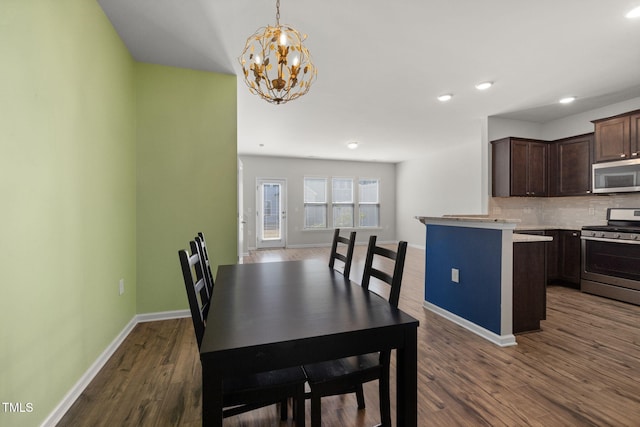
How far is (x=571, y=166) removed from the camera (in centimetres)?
448

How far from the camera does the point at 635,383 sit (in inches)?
76.3

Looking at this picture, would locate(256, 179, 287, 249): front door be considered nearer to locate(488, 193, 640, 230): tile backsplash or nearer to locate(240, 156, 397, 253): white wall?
locate(240, 156, 397, 253): white wall

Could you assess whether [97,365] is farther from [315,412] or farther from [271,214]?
[271,214]

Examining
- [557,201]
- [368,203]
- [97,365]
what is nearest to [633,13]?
[557,201]

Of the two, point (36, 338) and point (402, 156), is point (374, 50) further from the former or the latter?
point (402, 156)

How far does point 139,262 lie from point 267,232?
→ 543 cm

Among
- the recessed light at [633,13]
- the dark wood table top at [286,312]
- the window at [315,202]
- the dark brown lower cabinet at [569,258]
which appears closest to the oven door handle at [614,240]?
the dark brown lower cabinet at [569,258]

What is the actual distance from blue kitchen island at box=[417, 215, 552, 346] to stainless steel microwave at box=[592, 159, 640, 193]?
205cm

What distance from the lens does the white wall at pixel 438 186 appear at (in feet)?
21.9

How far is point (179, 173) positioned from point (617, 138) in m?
5.46

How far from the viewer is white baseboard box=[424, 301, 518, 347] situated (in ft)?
8.19

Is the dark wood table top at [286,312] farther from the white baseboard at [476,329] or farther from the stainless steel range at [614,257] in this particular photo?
the stainless steel range at [614,257]

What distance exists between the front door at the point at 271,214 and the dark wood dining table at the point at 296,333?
677cm

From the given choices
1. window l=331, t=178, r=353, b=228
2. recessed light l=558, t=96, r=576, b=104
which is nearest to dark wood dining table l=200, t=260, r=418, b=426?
recessed light l=558, t=96, r=576, b=104
